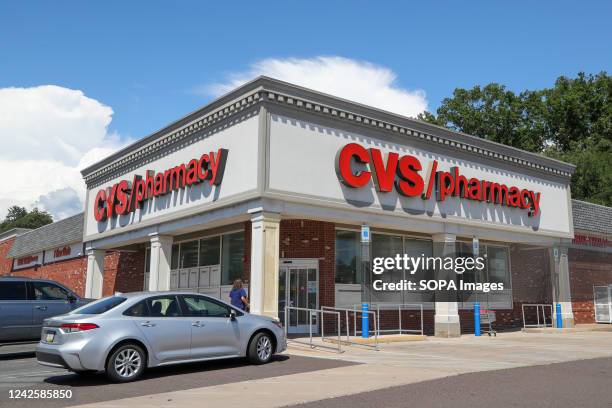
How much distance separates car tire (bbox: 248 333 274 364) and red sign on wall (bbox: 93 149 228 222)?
6.99 m

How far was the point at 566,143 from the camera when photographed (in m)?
55.5

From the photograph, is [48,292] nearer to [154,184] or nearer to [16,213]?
[154,184]

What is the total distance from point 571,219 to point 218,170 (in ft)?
55.8

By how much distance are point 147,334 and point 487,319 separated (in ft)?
57.7

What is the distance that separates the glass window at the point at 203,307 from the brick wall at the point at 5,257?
35.5m

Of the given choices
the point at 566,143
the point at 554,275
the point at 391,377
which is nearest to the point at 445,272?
the point at 554,275

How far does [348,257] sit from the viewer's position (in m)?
21.2

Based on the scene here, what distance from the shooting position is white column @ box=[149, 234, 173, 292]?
20859mm

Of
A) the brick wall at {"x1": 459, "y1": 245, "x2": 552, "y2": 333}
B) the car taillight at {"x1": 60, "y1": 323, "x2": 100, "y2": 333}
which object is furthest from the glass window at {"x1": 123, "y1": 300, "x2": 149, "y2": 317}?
the brick wall at {"x1": 459, "y1": 245, "x2": 552, "y2": 333}

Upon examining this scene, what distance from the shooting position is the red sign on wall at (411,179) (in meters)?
18.4

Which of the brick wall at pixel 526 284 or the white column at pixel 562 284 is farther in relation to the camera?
the brick wall at pixel 526 284

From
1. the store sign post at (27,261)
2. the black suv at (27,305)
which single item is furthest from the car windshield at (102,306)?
the store sign post at (27,261)

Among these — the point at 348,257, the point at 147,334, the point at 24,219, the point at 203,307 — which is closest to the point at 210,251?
the point at 348,257

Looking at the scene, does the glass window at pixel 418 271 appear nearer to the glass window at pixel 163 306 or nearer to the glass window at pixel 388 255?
the glass window at pixel 388 255
